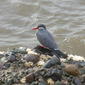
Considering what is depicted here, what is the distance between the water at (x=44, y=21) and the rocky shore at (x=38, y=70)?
364 centimetres

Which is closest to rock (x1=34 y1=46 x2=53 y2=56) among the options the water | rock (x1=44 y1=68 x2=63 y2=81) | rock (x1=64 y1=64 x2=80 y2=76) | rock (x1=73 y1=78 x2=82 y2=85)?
rock (x1=64 y1=64 x2=80 y2=76)

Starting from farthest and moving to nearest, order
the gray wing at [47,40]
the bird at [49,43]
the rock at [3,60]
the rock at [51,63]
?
the gray wing at [47,40]
the bird at [49,43]
the rock at [3,60]
the rock at [51,63]

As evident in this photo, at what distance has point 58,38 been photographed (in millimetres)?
11938

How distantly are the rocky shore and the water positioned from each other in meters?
3.64

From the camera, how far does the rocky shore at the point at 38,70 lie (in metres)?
6.36

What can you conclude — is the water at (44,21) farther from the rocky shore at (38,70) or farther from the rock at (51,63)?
the rock at (51,63)

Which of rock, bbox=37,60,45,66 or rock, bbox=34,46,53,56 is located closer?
rock, bbox=37,60,45,66

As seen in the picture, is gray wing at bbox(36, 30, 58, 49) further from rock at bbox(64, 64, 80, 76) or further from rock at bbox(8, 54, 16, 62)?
rock at bbox(64, 64, 80, 76)

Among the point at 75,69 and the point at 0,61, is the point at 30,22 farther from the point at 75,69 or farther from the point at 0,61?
the point at 75,69

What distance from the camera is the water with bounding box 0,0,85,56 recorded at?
11.7 meters

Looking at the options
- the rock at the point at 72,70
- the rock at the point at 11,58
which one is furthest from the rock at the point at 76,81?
the rock at the point at 11,58

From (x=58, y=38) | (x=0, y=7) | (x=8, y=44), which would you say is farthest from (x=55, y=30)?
(x=0, y=7)

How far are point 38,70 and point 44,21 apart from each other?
22.2 feet

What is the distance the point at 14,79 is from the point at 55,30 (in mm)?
6162
